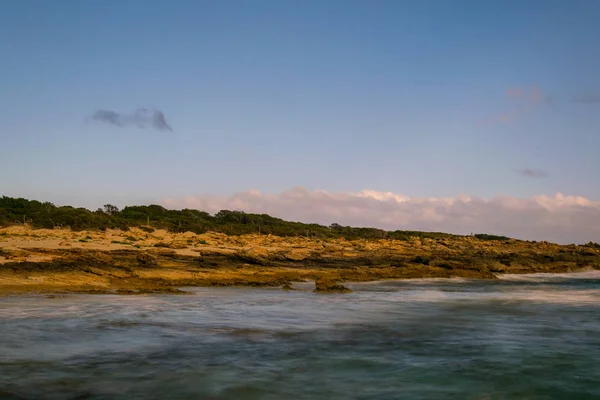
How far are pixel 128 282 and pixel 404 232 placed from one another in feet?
259

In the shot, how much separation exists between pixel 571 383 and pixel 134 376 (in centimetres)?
630

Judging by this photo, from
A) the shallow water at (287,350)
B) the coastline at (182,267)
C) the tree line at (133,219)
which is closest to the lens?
the shallow water at (287,350)

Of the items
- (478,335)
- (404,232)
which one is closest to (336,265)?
(478,335)

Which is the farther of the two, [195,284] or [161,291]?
[195,284]

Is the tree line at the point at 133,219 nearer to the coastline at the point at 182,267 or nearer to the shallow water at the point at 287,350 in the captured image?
the coastline at the point at 182,267

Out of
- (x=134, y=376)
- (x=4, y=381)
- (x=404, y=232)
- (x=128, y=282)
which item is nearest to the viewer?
(x=4, y=381)

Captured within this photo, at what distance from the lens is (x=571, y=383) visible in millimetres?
8078

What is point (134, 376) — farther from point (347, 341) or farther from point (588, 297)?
point (588, 297)

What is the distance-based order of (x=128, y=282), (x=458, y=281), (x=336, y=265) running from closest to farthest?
(x=128, y=282)
(x=458, y=281)
(x=336, y=265)

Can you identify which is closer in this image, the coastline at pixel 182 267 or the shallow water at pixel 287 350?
the shallow water at pixel 287 350

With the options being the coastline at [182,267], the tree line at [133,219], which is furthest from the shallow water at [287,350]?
the tree line at [133,219]

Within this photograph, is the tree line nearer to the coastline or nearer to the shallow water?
the coastline

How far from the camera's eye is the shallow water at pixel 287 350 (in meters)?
7.49

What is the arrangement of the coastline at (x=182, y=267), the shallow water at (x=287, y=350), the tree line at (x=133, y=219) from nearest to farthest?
the shallow water at (x=287, y=350) < the coastline at (x=182, y=267) < the tree line at (x=133, y=219)
